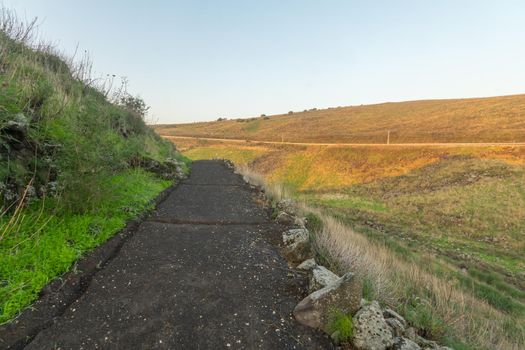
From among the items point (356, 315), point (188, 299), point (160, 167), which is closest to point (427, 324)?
point (356, 315)

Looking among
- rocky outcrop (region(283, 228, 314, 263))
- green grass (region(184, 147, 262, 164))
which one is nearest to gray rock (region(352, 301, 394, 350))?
rocky outcrop (region(283, 228, 314, 263))

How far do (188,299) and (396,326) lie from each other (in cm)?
220

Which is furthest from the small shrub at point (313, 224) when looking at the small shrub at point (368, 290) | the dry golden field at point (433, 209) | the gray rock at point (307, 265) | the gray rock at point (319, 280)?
the gray rock at point (319, 280)

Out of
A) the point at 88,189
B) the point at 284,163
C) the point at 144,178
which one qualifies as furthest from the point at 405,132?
the point at 88,189

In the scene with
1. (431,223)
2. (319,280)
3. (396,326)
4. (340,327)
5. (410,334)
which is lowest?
(431,223)

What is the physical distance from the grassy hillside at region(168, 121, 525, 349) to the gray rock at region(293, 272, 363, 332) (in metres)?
1.00

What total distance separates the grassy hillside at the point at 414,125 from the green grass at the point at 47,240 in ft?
111

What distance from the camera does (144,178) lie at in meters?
8.98

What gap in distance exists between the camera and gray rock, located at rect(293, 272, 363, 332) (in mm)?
3041

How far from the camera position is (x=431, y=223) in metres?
16.6

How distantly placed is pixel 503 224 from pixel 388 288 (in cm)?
1515

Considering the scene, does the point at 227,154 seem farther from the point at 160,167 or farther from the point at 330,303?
the point at 330,303

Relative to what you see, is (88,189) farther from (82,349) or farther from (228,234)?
(82,349)

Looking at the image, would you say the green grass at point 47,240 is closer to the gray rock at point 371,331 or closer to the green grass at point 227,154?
the gray rock at point 371,331
